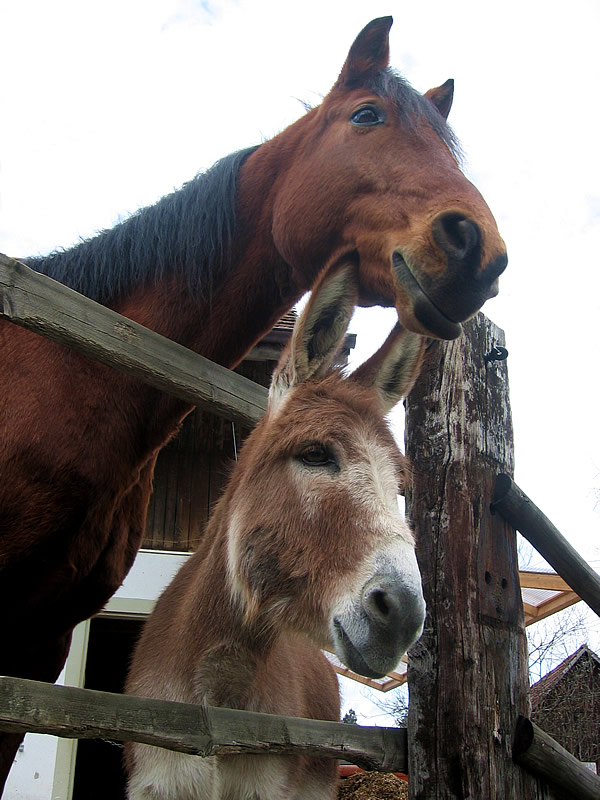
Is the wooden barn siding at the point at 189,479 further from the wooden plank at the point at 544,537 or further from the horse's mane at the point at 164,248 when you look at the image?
the wooden plank at the point at 544,537

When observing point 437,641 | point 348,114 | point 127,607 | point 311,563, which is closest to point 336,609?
point 311,563

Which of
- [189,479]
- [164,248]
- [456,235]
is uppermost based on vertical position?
[189,479]

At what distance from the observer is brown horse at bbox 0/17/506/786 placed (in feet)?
8.27

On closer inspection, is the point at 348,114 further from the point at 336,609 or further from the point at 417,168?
the point at 336,609

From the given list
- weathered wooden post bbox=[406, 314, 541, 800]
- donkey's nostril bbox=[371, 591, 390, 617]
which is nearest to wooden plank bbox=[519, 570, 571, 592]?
weathered wooden post bbox=[406, 314, 541, 800]

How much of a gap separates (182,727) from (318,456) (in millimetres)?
960

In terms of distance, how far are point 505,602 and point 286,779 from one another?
3.64 feet

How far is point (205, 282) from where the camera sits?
2986mm

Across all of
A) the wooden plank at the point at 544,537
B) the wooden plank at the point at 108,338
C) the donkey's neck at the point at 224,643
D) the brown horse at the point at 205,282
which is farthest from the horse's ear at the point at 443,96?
the donkey's neck at the point at 224,643

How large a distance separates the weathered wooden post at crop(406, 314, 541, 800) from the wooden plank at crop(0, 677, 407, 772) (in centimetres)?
18

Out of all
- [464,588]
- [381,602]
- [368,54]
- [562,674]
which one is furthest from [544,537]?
[562,674]

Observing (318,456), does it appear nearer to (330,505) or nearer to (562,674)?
(330,505)

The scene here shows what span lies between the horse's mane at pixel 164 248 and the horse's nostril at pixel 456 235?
1.01m

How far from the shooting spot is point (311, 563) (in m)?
2.30
